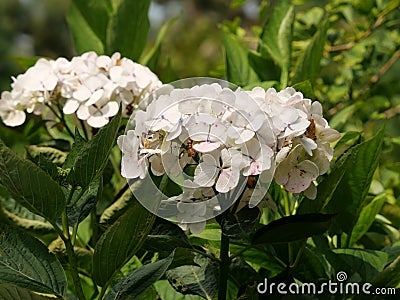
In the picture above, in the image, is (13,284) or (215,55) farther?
(215,55)

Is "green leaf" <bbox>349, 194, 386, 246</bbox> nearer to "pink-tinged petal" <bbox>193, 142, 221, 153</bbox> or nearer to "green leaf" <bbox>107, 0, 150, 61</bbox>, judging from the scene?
"pink-tinged petal" <bbox>193, 142, 221, 153</bbox>

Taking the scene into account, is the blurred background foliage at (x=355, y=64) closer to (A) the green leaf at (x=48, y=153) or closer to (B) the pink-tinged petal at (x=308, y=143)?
(A) the green leaf at (x=48, y=153)

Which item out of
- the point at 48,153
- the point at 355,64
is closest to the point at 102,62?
the point at 48,153

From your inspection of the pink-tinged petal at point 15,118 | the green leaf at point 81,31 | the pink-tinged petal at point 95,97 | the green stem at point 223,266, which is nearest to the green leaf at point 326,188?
the green stem at point 223,266

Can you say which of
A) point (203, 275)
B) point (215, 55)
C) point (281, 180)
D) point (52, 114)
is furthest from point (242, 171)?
point (215, 55)

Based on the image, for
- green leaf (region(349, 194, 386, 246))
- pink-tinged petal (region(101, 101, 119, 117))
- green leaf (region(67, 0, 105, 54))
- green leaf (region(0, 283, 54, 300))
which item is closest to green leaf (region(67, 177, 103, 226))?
green leaf (region(0, 283, 54, 300))

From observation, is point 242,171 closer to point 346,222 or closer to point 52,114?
point 346,222
